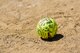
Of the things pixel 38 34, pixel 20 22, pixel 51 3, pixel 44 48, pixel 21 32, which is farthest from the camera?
pixel 51 3

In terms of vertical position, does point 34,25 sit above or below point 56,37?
above

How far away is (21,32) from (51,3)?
2.23 m

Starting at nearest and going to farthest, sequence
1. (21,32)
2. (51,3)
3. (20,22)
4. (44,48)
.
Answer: (44,48), (21,32), (20,22), (51,3)

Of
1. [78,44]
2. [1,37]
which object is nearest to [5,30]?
[1,37]

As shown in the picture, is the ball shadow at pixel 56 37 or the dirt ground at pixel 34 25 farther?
the ball shadow at pixel 56 37

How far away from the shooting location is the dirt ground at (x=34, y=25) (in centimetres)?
667

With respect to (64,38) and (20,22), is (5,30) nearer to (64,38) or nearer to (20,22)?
(20,22)

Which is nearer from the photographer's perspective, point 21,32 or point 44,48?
point 44,48

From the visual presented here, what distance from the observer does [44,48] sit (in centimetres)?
657

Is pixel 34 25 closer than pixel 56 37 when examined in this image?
No

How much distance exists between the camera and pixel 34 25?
8.02 m

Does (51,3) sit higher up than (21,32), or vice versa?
(51,3)

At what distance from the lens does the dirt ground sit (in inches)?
263

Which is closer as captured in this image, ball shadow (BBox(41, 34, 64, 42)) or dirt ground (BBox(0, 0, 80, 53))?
dirt ground (BBox(0, 0, 80, 53))
